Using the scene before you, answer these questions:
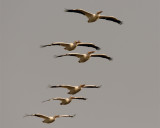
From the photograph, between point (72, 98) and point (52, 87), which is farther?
point (72, 98)

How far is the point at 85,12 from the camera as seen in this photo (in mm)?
106438

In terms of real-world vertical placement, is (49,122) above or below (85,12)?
below

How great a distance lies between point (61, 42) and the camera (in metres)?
107

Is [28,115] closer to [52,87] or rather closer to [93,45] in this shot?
[52,87]

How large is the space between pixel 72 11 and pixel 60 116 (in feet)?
49.9

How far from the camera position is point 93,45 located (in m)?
112

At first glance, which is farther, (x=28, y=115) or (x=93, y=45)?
(x=93, y=45)

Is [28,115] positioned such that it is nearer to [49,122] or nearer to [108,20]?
[49,122]

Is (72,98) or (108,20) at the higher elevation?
(108,20)

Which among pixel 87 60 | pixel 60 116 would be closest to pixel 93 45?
pixel 87 60

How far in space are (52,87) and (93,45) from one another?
9651 millimetres

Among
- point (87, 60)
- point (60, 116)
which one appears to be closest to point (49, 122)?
point (60, 116)

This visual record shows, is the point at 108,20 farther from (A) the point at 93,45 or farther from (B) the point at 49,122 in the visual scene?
(B) the point at 49,122

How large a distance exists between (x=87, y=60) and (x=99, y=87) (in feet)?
17.5
